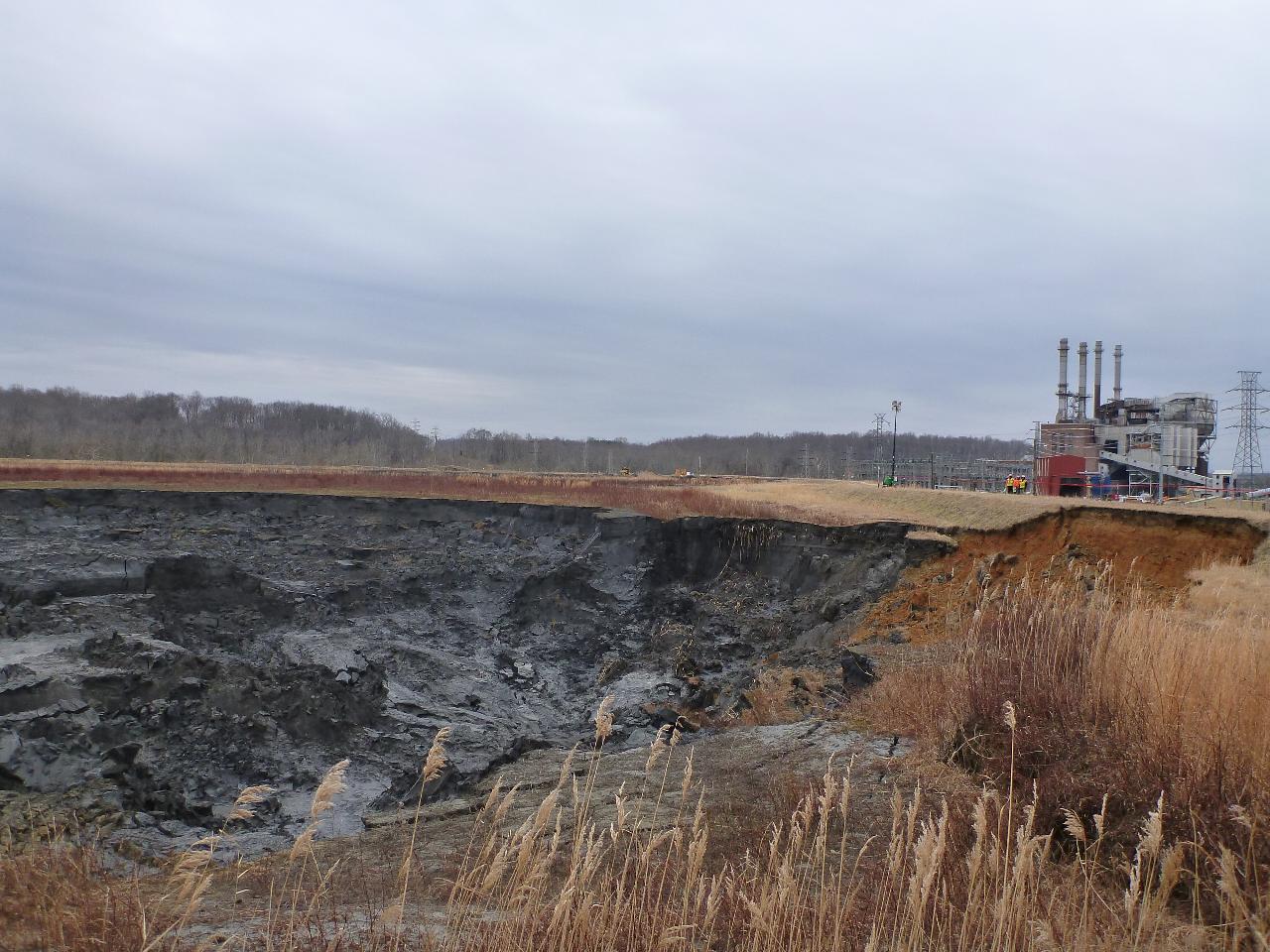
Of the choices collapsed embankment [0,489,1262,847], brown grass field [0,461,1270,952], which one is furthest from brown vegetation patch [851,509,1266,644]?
brown grass field [0,461,1270,952]

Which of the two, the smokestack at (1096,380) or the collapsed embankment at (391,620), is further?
the smokestack at (1096,380)

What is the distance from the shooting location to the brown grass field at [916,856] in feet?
10.7

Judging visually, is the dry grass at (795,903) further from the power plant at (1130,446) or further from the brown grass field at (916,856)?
the power plant at (1130,446)

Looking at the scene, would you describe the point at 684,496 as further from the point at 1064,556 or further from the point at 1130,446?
the point at 1130,446

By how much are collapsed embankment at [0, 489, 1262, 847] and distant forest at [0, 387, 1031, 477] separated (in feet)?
184

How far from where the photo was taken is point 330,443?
123 meters

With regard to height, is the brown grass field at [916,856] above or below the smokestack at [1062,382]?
below

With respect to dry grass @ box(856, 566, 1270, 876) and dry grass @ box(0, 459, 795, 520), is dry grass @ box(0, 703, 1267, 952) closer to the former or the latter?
dry grass @ box(856, 566, 1270, 876)

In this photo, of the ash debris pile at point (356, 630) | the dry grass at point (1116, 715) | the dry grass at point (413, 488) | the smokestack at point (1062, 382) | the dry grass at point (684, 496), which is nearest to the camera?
the dry grass at point (1116, 715)

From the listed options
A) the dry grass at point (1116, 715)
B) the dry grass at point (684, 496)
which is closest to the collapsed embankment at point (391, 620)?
the dry grass at point (684, 496)

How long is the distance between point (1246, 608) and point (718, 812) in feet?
24.8

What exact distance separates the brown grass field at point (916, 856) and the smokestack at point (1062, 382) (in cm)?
5643

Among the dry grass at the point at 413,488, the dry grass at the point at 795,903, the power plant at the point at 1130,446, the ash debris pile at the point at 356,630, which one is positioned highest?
the power plant at the point at 1130,446

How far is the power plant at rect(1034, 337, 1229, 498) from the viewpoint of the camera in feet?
148
